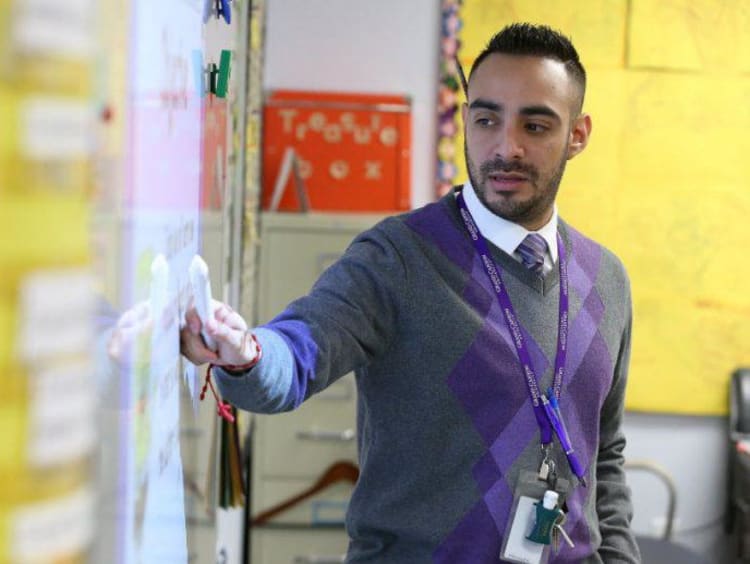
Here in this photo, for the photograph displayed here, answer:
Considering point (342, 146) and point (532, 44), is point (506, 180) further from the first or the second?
point (342, 146)

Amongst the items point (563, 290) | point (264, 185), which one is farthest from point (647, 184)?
point (563, 290)

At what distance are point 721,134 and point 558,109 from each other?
7.12 ft

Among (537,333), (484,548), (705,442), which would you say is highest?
(537,333)

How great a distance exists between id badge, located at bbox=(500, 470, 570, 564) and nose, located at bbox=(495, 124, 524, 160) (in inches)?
17.2

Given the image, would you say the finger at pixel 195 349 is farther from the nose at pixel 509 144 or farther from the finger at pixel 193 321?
the nose at pixel 509 144

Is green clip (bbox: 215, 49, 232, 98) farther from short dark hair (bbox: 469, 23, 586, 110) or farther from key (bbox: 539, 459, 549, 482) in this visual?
key (bbox: 539, 459, 549, 482)

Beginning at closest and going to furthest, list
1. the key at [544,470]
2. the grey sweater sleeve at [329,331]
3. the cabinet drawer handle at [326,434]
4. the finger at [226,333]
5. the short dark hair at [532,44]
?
1. the finger at [226,333]
2. the grey sweater sleeve at [329,331]
3. the key at [544,470]
4. the short dark hair at [532,44]
5. the cabinet drawer handle at [326,434]

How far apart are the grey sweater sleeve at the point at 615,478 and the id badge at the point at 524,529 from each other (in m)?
0.25

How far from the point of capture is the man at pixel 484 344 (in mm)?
1250

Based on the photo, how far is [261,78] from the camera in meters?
3.20

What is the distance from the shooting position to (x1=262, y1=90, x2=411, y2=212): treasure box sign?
128 inches

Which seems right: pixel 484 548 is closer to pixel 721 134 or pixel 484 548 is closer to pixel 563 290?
pixel 563 290

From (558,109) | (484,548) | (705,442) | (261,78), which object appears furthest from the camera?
(705,442)

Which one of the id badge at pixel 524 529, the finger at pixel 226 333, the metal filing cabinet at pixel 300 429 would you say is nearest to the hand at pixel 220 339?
the finger at pixel 226 333
